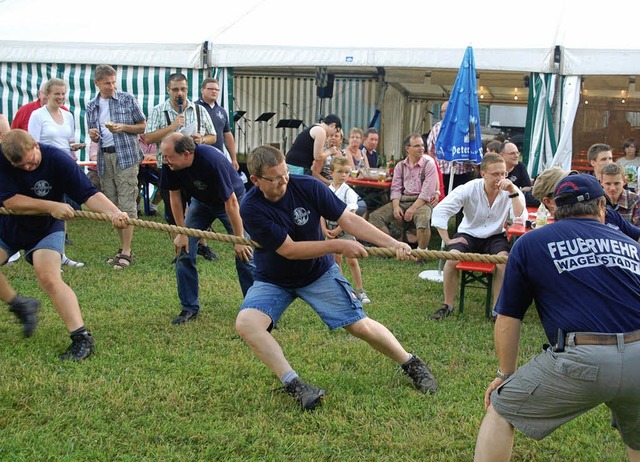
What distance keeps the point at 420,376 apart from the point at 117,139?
5124mm

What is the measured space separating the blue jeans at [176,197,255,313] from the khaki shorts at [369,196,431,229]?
10.3 feet

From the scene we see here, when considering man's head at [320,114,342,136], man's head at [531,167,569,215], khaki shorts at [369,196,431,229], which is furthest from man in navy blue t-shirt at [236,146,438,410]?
man's head at [320,114,342,136]

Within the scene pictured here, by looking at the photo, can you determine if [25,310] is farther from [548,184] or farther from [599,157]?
[599,157]

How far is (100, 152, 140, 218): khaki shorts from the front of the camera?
8.36m

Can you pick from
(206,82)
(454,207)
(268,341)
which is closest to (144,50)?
(206,82)

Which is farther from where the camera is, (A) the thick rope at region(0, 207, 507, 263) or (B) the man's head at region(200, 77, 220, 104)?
(B) the man's head at region(200, 77, 220, 104)

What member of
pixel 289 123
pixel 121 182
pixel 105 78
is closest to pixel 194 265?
pixel 121 182

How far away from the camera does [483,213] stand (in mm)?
6426

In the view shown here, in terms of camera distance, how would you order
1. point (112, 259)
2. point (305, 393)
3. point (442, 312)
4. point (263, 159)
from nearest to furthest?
point (263, 159)
point (305, 393)
point (442, 312)
point (112, 259)

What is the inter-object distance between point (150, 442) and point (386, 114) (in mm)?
13699

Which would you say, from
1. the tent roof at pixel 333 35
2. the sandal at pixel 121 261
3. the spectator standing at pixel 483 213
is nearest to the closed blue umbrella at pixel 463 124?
the tent roof at pixel 333 35

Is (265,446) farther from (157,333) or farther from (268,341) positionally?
(157,333)

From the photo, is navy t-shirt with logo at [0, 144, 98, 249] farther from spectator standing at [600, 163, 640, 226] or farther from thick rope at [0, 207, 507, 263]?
spectator standing at [600, 163, 640, 226]

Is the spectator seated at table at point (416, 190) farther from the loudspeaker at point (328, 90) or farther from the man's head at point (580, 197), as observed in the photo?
the loudspeaker at point (328, 90)
